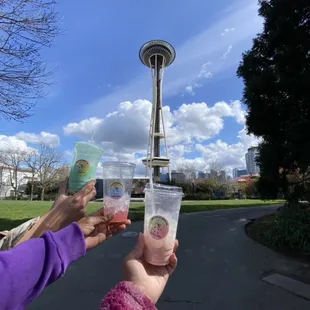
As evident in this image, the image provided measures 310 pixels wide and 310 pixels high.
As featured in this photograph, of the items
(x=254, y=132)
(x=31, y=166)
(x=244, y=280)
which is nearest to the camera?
(x=244, y=280)

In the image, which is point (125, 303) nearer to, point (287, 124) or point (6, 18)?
point (6, 18)

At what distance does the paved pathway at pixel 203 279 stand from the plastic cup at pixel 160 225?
10.3 ft

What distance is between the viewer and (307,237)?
23.5 feet

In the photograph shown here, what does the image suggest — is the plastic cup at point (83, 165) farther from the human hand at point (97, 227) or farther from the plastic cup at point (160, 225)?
the plastic cup at point (160, 225)

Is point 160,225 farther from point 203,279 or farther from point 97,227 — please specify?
point 203,279

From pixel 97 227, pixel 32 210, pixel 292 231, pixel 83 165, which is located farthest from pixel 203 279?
pixel 32 210

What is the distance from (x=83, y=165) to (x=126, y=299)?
840 mm

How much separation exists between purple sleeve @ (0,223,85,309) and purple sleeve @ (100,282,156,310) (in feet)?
0.72

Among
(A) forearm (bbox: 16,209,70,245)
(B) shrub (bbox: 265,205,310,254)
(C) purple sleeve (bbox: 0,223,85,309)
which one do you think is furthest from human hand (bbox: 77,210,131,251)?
(B) shrub (bbox: 265,205,310,254)

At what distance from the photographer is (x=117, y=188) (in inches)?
64.4

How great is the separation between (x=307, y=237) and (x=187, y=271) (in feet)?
12.1

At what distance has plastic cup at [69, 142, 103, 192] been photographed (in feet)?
5.49

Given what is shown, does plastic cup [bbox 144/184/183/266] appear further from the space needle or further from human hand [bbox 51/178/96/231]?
the space needle

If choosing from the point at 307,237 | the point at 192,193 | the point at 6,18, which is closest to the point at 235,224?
the point at 307,237
